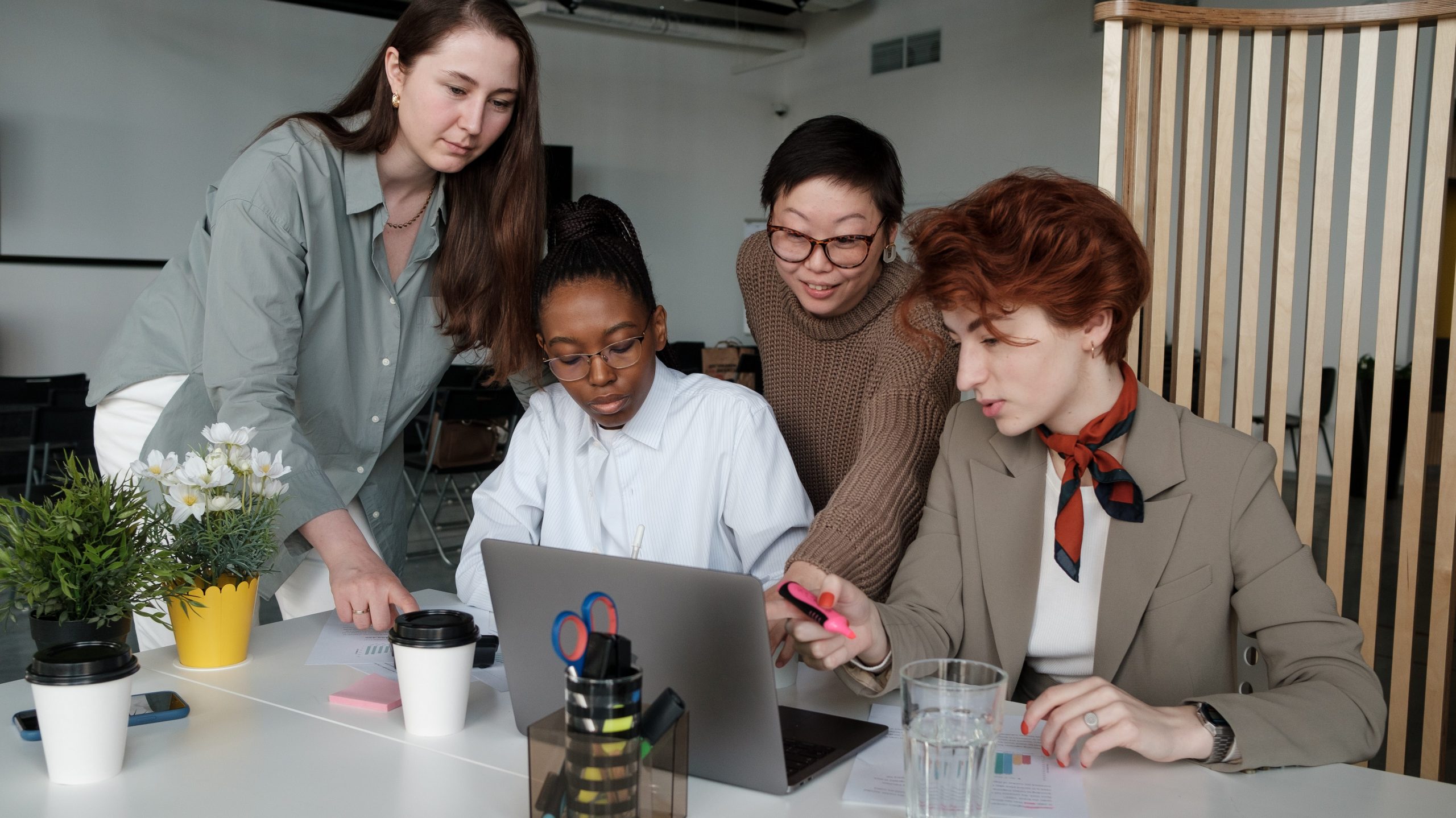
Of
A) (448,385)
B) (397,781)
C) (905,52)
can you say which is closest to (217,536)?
(397,781)

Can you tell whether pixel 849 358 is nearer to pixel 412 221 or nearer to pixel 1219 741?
pixel 412 221

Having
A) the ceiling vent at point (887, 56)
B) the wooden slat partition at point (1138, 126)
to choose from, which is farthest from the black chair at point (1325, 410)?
the wooden slat partition at point (1138, 126)

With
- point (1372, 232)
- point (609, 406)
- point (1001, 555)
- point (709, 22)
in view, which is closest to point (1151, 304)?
point (1001, 555)

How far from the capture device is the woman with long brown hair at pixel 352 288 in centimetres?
187

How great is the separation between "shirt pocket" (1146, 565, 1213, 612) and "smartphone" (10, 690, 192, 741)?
125 centimetres

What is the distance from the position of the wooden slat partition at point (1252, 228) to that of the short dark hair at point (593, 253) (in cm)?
121

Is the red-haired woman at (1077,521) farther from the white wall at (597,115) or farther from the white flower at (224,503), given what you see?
the white wall at (597,115)

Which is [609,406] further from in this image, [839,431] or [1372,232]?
[1372,232]

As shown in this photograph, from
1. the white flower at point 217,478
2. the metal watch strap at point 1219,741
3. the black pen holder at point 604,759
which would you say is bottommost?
the metal watch strap at point 1219,741

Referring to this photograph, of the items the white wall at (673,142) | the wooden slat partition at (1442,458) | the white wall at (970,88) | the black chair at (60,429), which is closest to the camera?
the wooden slat partition at (1442,458)

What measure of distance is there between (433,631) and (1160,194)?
176 centimetres

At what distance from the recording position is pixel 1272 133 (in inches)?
297

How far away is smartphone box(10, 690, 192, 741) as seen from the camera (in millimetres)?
1314

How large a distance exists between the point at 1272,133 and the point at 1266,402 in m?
5.94
